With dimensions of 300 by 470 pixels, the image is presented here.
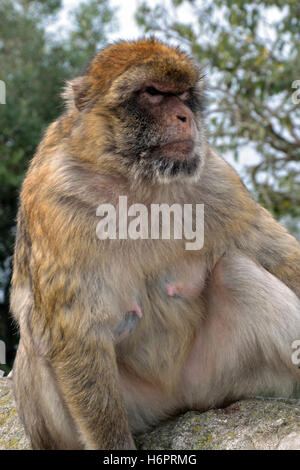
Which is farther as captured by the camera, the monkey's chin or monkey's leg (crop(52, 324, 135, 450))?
the monkey's chin

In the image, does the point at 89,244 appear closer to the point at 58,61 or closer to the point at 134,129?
the point at 134,129

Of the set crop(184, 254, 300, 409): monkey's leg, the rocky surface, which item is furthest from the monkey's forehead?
the rocky surface

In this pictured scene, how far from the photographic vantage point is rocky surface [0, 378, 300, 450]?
2830 millimetres

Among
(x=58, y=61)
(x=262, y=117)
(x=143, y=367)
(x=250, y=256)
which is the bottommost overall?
(x=143, y=367)

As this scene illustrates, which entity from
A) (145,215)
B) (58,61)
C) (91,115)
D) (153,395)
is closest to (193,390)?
(153,395)

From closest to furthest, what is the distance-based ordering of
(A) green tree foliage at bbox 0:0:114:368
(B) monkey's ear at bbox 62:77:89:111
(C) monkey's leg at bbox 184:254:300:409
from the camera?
(C) monkey's leg at bbox 184:254:300:409, (B) monkey's ear at bbox 62:77:89:111, (A) green tree foliage at bbox 0:0:114:368

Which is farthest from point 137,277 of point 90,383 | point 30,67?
point 30,67

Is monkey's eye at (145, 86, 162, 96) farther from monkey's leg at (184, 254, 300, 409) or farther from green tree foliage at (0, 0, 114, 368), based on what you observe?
green tree foliage at (0, 0, 114, 368)

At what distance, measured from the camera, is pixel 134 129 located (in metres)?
2.97

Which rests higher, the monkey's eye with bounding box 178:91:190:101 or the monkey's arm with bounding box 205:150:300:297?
the monkey's eye with bounding box 178:91:190:101

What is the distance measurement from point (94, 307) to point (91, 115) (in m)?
1.00

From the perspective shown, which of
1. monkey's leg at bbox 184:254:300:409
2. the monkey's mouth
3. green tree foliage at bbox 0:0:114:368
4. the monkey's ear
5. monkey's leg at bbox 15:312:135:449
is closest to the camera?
monkey's leg at bbox 15:312:135:449

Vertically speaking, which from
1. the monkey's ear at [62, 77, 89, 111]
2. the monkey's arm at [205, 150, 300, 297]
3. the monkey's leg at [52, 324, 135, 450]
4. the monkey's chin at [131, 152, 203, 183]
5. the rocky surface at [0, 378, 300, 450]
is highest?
the monkey's ear at [62, 77, 89, 111]

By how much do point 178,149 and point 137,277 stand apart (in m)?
0.65
